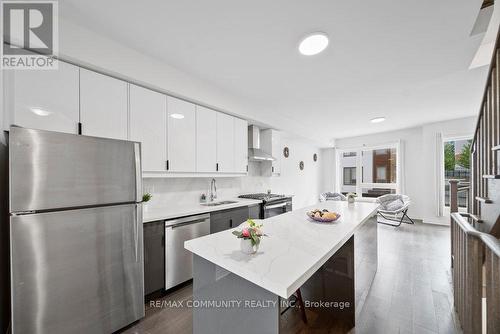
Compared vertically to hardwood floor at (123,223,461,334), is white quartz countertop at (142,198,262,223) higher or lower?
higher

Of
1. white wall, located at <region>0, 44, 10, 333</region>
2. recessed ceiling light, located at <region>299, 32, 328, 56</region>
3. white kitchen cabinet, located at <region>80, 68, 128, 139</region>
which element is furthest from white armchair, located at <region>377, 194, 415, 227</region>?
white wall, located at <region>0, 44, 10, 333</region>

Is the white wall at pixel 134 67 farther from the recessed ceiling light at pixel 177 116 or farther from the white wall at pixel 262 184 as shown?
the white wall at pixel 262 184

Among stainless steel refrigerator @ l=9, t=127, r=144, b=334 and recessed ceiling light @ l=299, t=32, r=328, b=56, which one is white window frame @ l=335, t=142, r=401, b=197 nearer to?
recessed ceiling light @ l=299, t=32, r=328, b=56

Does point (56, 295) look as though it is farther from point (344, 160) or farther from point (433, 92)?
point (344, 160)

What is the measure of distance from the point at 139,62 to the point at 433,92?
4245 mm

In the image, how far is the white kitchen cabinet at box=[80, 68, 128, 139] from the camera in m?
1.76

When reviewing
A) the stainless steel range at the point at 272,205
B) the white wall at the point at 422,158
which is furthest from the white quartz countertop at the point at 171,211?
the white wall at the point at 422,158

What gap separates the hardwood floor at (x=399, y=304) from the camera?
5.65 ft

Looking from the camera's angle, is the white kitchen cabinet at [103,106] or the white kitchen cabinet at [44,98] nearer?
the white kitchen cabinet at [44,98]

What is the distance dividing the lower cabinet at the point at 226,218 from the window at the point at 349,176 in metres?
5.63

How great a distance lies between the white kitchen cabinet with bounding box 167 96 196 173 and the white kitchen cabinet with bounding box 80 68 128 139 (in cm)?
50

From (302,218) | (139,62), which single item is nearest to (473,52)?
(302,218)

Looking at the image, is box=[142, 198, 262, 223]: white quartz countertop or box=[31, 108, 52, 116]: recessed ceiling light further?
box=[142, 198, 262, 223]: white quartz countertop

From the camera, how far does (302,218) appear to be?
6.75ft
